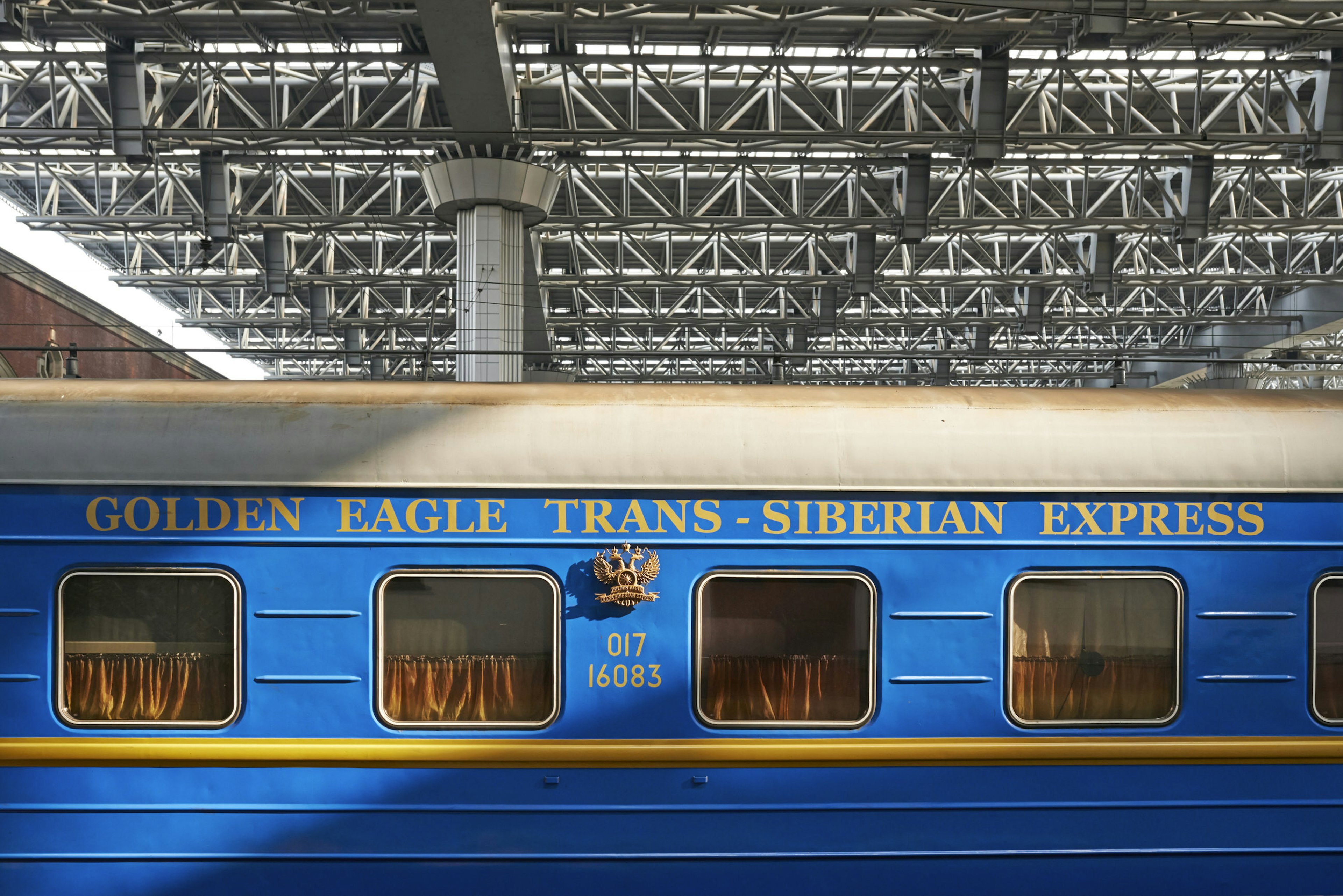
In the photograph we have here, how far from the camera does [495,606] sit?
5023mm

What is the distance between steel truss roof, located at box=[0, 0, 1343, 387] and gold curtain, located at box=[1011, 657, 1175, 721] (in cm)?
169

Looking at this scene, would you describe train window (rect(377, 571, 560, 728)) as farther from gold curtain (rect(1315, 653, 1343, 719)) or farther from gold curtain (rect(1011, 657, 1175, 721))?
gold curtain (rect(1315, 653, 1343, 719))

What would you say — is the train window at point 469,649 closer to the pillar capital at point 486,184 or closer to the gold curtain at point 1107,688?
the gold curtain at point 1107,688

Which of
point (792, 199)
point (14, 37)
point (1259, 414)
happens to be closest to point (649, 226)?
point (792, 199)

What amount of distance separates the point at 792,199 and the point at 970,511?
21955 millimetres

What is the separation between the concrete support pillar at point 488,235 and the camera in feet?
53.2

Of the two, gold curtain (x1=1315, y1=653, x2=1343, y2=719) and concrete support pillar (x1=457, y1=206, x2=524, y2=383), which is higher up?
concrete support pillar (x1=457, y1=206, x2=524, y2=383)

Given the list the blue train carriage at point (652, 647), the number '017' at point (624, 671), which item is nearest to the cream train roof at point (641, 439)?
the blue train carriage at point (652, 647)

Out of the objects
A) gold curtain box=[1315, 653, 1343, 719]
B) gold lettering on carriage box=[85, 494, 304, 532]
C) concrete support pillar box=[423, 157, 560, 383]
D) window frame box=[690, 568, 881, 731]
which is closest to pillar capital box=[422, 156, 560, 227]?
concrete support pillar box=[423, 157, 560, 383]

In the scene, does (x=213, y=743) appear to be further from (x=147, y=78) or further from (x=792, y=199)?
(x=792, y=199)

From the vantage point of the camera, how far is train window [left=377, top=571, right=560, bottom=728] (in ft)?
16.4

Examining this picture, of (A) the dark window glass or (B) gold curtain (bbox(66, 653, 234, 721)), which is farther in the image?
(A) the dark window glass

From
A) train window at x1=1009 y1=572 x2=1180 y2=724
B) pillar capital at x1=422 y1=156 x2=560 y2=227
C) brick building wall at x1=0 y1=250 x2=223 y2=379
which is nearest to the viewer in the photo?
train window at x1=1009 y1=572 x2=1180 y2=724

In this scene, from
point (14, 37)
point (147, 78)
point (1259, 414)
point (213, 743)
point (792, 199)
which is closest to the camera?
point (213, 743)
